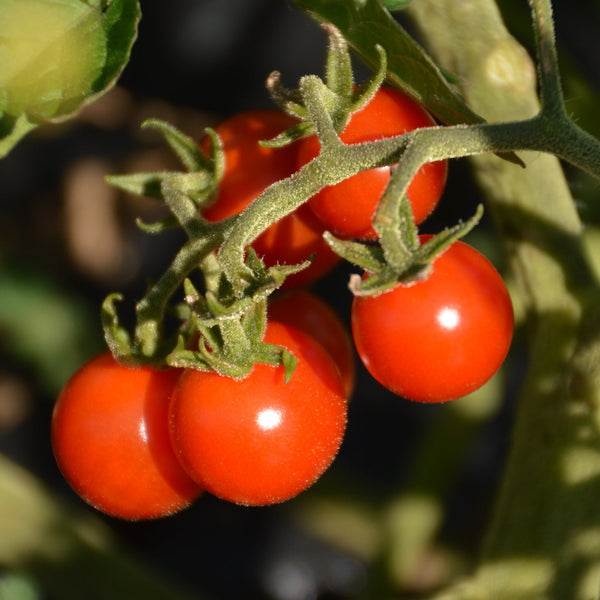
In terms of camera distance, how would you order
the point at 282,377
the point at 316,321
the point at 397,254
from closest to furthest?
the point at 397,254 < the point at 282,377 < the point at 316,321

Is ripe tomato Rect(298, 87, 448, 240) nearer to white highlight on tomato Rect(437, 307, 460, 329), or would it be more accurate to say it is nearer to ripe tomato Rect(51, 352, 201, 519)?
white highlight on tomato Rect(437, 307, 460, 329)

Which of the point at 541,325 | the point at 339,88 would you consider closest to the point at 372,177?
the point at 339,88

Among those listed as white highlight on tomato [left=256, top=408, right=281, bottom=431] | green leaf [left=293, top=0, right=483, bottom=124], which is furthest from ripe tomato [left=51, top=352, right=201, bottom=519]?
green leaf [left=293, top=0, right=483, bottom=124]

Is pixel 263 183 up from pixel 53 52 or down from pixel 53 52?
down

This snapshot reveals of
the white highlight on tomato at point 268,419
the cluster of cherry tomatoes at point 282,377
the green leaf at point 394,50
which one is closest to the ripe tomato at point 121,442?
the cluster of cherry tomatoes at point 282,377

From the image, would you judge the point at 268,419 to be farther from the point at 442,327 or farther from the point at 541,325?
the point at 541,325

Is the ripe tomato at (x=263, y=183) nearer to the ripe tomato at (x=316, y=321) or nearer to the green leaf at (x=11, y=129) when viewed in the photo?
the ripe tomato at (x=316, y=321)

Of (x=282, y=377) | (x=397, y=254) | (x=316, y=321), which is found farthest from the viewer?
(x=316, y=321)
